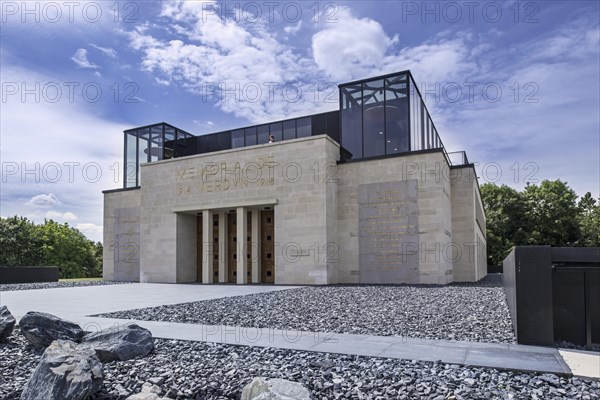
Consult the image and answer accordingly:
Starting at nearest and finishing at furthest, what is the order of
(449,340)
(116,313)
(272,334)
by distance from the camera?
(449,340)
(272,334)
(116,313)

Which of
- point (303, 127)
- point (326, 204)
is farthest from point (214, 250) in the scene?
point (303, 127)

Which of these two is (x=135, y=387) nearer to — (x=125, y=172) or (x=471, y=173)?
(x=471, y=173)

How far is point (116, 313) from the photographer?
10883mm

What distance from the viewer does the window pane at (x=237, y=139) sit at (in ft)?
95.7

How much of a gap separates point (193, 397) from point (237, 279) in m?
18.9

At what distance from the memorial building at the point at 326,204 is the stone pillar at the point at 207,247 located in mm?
63

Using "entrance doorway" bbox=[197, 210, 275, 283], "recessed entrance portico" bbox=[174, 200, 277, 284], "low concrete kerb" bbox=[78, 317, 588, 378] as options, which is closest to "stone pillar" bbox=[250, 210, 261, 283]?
"recessed entrance portico" bbox=[174, 200, 277, 284]

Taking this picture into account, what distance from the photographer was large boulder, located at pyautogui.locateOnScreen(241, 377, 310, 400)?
14.8 ft

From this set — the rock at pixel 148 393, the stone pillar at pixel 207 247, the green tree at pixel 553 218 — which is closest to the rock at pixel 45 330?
the rock at pixel 148 393

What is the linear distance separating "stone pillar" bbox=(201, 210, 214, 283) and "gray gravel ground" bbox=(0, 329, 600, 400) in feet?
61.1

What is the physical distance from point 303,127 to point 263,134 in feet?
9.06

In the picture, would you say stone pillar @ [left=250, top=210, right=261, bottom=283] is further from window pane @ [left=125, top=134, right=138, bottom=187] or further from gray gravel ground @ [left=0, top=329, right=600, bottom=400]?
gray gravel ground @ [left=0, top=329, right=600, bottom=400]

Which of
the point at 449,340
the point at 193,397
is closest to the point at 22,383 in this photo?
the point at 193,397

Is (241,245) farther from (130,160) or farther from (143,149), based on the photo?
(130,160)
